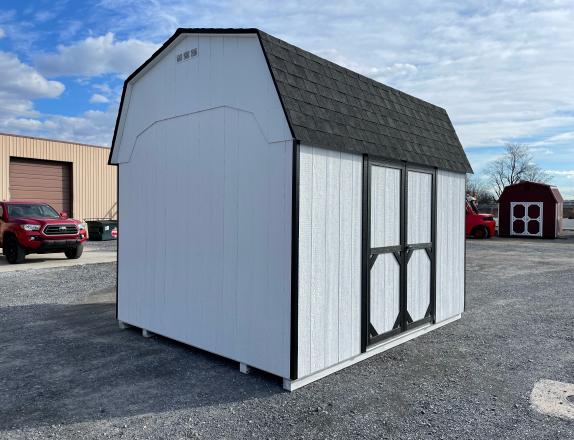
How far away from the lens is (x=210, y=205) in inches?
195

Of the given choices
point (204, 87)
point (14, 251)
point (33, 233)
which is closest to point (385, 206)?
point (204, 87)

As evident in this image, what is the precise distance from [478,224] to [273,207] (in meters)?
23.0

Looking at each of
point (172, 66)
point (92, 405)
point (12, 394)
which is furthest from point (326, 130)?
point (12, 394)

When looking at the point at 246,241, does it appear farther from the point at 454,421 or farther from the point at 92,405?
the point at 454,421

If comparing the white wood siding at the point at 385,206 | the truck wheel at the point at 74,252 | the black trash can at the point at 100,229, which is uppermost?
the white wood siding at the point at 385,206

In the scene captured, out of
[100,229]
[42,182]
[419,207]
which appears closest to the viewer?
[419,207]

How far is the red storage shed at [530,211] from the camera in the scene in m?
26.4

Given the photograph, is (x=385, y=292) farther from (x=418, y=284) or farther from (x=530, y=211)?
(x=530, y=211)

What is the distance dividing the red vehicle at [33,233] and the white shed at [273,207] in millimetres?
8248

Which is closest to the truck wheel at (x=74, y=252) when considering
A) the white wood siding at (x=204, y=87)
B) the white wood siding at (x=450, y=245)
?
the white wood siding at (x=204, y=87)

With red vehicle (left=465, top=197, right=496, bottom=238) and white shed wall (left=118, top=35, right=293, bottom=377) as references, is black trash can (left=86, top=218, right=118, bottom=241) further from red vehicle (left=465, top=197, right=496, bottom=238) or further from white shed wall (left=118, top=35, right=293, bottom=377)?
red vehicle (left=465, top=197, right=496, bottom=238)

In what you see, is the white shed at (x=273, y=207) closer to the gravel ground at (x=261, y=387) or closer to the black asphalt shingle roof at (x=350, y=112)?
the black asphalt shingle roof at (x=350, y=112)

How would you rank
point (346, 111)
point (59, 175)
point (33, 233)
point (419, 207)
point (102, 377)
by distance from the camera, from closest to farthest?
1. point (102, 377)
2. point (346, 111)
3. point (419, 207)
4. point (33, 233)
5. point (59, 175)

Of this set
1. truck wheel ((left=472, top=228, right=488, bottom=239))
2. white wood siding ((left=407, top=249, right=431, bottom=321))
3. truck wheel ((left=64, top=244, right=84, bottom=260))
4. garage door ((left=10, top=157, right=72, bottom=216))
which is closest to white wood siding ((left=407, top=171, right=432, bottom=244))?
white wood siding ((left=407, top=249, right=431, bottom=321))
